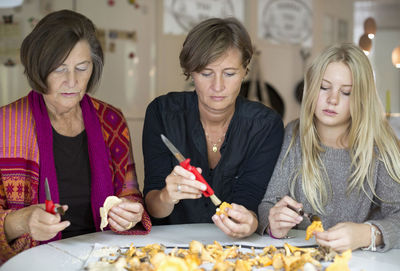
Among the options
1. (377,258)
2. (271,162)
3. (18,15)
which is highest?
(18,15)

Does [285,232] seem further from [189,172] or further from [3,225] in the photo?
[3,225]

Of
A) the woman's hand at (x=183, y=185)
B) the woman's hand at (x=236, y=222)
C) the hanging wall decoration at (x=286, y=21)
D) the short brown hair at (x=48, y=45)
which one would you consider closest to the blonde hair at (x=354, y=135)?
the woman's hand at (x=236, y=222)

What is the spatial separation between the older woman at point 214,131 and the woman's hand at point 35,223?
1.44 feet

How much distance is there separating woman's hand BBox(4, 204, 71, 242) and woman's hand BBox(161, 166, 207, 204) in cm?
35

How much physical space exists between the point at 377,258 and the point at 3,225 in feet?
3.82

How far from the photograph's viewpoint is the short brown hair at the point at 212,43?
1.81 m

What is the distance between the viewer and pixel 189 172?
4.88ft

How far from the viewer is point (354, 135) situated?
188 cm

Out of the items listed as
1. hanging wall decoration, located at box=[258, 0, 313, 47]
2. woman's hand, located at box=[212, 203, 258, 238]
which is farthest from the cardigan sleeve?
hanging wall decoration, located at box=[258, 0, 313, 47]

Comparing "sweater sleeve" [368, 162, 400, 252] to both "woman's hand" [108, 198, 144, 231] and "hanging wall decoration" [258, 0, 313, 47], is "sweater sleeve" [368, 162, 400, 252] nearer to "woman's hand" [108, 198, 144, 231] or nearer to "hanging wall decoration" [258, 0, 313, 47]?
"woman's hand" [108, 198, 144, 231]

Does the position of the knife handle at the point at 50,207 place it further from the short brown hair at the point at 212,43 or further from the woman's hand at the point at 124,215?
the short brown hair at the point at 212,43

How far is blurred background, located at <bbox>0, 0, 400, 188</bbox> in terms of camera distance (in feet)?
11.7

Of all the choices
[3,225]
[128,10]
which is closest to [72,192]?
[3,225]

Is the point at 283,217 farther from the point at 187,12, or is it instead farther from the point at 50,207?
the point at 187,12
